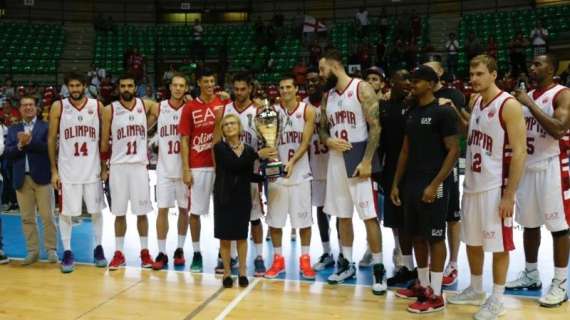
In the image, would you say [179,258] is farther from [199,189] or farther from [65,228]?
[65,228]

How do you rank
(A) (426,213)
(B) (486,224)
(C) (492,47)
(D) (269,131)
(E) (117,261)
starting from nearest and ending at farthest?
1. (B) (486,224)
2. (A) (426,213)
3. (D) (269,131)
4. (E) (117,261)
5. (C) (492,47)

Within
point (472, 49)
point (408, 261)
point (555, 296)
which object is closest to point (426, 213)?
point (408, 261)

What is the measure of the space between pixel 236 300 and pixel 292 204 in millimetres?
1116

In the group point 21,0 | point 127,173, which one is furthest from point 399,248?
point 21,0

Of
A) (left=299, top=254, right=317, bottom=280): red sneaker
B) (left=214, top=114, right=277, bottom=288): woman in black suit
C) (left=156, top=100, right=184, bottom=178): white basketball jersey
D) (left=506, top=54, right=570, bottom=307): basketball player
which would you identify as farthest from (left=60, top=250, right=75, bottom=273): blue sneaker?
(left=506, top=54, right=570, bottom=307): basketball player

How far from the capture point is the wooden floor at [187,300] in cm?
460

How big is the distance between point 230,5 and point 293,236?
19.0 m

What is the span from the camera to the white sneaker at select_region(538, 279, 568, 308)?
4684mm

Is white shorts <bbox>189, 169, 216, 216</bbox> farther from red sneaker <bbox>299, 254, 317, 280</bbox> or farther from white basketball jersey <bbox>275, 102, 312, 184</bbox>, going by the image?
red sneaker <bbox>299, 254, 317, 280</bbox>

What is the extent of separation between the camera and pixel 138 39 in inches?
876

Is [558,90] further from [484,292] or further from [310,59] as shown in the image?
[310,59]

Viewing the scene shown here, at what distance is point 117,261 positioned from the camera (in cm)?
602

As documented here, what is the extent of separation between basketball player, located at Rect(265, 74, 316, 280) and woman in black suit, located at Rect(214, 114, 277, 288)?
0.35 m

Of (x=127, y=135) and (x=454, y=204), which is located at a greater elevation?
(x=127, y=135)
